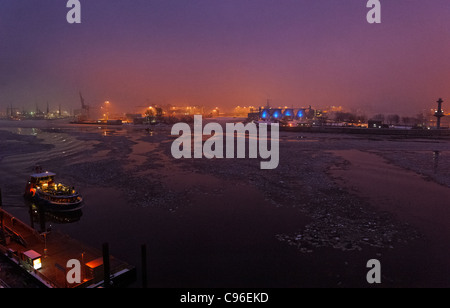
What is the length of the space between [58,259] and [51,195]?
29.6 feet

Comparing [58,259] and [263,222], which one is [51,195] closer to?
[58,259]

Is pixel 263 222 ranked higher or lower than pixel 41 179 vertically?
lower

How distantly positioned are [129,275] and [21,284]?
4228mm

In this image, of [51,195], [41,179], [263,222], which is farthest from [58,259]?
[41,179]

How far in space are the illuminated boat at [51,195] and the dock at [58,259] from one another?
418 centimetres

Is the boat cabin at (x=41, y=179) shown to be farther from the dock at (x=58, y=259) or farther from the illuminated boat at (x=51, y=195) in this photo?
the dock at (x=58, y=259)

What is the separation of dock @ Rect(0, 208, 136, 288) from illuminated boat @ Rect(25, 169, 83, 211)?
418cm

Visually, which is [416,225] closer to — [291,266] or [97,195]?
[291,266]

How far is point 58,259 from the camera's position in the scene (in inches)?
502

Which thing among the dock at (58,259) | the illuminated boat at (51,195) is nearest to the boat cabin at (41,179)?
the illuminated boat at (51,195)

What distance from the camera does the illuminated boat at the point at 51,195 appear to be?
19609 mm

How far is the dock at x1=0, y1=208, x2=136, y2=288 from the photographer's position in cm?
1121

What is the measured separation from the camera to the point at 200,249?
48.6ft
